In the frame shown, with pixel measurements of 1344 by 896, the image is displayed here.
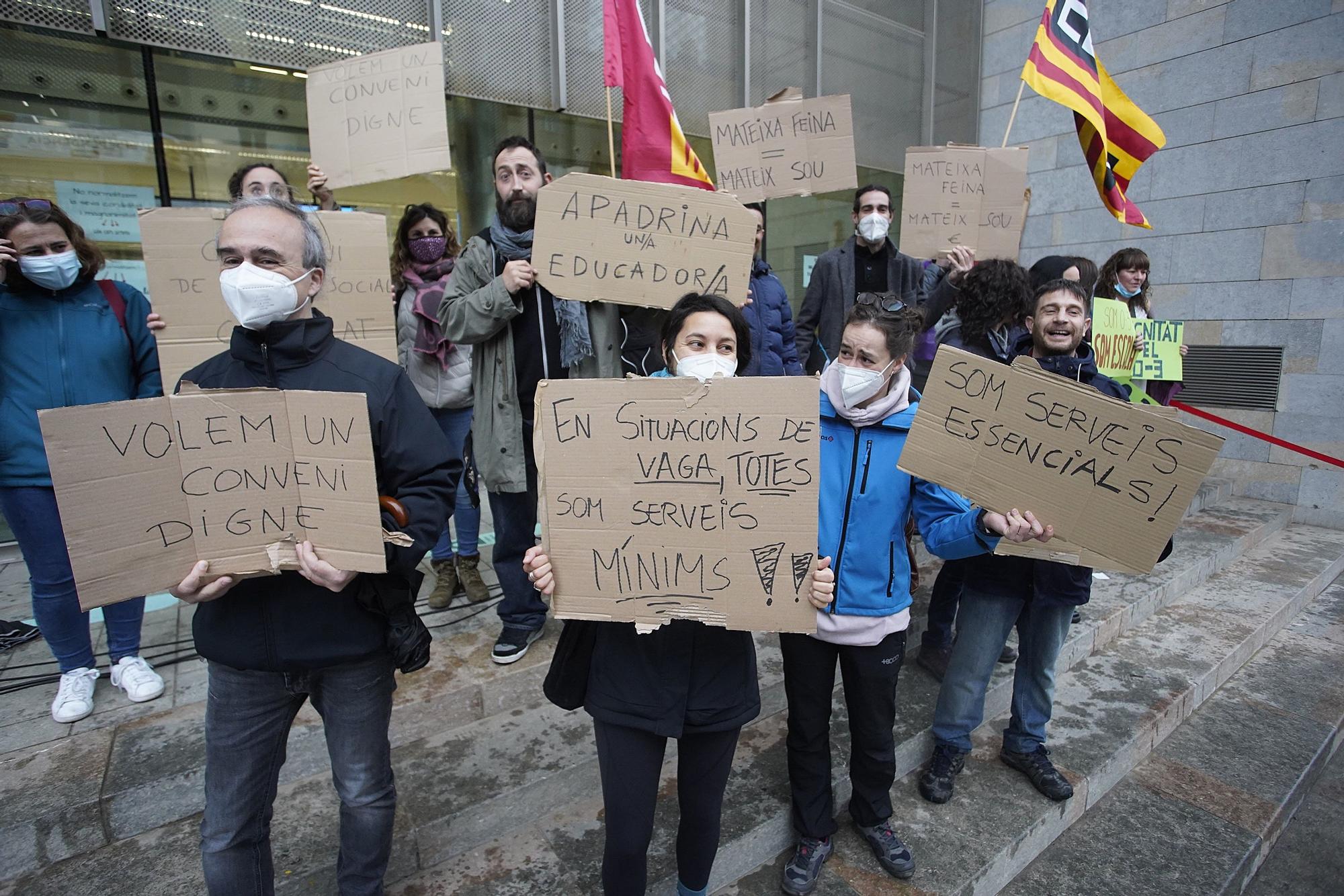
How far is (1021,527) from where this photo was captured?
184 cm

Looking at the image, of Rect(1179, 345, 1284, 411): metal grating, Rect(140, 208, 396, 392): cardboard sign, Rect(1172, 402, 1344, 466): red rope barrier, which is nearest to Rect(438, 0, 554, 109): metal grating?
Rect(140, 208, 396, 392): cardboard sign

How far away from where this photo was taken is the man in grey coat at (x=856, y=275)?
409 centimetres

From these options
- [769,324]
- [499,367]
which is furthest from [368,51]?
[769,324]

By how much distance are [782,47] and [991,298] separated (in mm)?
5406

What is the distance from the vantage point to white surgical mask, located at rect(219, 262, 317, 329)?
1.60m

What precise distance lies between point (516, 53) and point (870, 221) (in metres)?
3.62

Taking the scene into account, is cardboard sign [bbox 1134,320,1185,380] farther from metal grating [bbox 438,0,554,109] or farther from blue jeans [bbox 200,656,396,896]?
blue jeans [bbox 200,656,396,896]

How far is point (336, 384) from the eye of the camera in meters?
1.70

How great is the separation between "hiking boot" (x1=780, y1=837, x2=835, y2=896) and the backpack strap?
3274mm

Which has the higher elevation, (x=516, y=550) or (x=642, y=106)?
(x=642, y=106)

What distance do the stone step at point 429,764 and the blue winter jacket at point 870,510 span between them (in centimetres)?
103

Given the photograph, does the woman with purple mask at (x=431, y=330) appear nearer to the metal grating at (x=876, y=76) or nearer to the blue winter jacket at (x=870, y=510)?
the blue winter jacket at (x=870, y=510)

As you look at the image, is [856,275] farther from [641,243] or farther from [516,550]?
[516,550]

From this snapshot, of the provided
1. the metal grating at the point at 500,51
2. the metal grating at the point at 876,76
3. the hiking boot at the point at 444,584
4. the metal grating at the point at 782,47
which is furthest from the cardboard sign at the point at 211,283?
the metal grating at the point at 876,76
